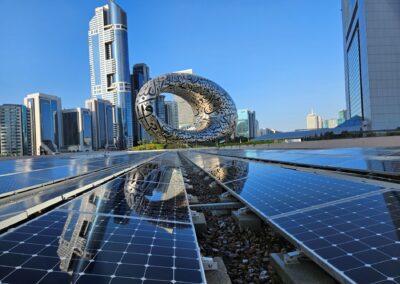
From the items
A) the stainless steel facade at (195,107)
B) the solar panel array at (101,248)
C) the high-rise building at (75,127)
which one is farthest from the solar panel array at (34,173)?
the high-rise building at (75,127)

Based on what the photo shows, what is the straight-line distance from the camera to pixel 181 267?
2947 millimetres

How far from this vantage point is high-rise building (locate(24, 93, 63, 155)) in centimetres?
9188

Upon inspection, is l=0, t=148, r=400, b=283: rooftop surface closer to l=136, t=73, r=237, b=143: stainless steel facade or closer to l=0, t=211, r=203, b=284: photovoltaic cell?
l=0, t=211, r=203, b=284: photovoltaic cell

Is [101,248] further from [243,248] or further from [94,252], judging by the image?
[243,248]

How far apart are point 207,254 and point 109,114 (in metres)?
130

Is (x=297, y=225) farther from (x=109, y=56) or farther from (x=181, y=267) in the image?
(x=109, y=56)

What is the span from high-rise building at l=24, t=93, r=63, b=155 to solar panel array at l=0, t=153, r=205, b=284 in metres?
90.4

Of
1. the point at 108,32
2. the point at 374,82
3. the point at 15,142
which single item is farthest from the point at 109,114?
the point at 374,82

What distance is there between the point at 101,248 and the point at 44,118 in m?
105

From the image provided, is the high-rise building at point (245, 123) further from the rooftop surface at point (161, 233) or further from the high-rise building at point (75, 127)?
the rooftop surface at point (161, 233)

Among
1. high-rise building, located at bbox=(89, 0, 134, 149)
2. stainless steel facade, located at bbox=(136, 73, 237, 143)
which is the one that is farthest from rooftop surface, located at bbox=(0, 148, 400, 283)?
high-rise building, located at bbox=(89, 0, 134, 149)

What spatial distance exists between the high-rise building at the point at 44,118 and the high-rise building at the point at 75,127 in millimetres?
5429

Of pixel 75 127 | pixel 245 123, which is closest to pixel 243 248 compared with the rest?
pixel 75 127

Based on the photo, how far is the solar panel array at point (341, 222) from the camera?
2.92 metres
